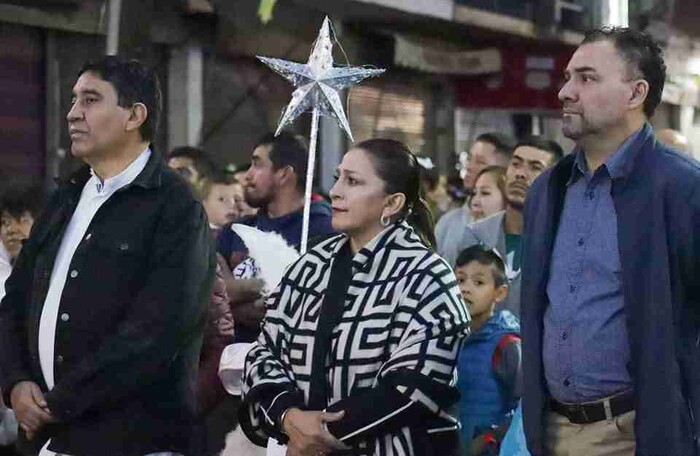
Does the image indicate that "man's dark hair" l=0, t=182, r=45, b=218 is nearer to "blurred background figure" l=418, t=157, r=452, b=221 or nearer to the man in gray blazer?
the man in gray blazer

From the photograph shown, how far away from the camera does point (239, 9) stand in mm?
14781

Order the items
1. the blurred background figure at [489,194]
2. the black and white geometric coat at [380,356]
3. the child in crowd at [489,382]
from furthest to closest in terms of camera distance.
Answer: the blurred background figure at [489,194], the child in crowd at [489,382], the black and white geometric coat at [380,356]

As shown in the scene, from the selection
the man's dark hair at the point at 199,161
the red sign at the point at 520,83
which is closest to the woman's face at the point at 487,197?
the man's dark hair at the point at 199,161

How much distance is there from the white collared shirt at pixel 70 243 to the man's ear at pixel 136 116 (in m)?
0.11

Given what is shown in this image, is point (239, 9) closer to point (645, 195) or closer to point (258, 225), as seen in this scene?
point (258, 225)

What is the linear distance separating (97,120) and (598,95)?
6.04ft

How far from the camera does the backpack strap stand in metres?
6.32

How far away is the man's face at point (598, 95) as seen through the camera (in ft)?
15.2

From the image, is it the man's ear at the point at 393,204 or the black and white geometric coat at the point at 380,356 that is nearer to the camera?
the black and white geometric coat at the point at 380,356

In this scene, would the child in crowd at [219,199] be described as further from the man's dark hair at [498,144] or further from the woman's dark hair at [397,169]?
the woman's dark hair at [397,169]

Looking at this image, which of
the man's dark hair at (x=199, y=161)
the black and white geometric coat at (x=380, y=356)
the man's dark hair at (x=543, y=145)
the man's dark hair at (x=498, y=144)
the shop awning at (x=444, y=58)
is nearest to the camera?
the black and white geometric coat at (x=380, y=356)

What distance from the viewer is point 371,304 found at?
197 inches

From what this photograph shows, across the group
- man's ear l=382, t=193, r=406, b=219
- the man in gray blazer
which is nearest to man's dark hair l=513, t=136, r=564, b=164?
the man in gray blazer

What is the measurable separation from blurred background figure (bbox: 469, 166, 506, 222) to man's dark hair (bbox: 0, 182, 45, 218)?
9.31 feet
